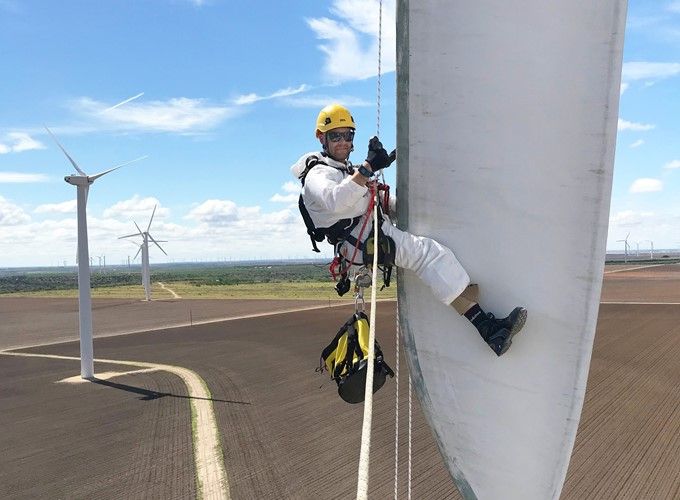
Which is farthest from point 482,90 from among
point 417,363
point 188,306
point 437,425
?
point 188,306

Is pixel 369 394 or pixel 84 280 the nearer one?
pixel 369 394

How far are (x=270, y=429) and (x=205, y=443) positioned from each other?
1942 millimetres

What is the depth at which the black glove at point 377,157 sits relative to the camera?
387cm

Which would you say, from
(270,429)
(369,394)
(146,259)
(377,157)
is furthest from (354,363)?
(146,259)

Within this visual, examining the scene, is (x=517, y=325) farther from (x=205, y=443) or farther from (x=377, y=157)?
(x=205, y=443)

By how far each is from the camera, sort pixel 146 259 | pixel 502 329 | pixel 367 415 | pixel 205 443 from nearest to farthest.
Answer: pixel 367 415
pixel 502 329
pixel 205 443
pixel 146 259

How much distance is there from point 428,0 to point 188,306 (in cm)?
5799

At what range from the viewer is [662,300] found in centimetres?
4697

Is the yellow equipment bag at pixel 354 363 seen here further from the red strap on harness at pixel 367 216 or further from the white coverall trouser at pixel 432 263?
the white coverall trouser at pixel 432 263

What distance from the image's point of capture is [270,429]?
1516cm

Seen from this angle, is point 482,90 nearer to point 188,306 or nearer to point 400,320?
point 400,320

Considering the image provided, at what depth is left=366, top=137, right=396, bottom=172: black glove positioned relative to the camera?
387 centimetres

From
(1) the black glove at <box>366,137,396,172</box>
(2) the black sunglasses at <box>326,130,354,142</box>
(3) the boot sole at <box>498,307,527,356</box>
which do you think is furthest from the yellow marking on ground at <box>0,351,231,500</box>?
(1) the black glove at <box>366,137,396,172</box>

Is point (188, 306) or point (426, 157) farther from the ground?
point (426, 157)
